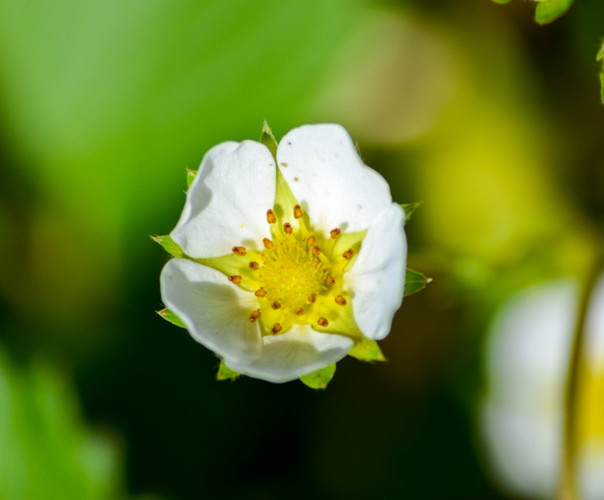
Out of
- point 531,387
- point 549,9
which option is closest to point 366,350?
point 549,9

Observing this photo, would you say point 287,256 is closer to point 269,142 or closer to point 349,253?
point 349,253

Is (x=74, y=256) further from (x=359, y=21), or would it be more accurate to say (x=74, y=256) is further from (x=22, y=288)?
(x=359, y=21)

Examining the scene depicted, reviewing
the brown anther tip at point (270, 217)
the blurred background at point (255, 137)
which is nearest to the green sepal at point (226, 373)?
the brown anther tip at point (270, 217)

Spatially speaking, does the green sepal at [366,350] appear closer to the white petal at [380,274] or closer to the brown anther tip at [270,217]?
the white petal at [380,274]

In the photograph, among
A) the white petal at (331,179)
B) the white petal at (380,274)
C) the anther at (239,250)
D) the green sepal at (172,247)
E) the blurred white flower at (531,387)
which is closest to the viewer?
the white petal at (380,274)

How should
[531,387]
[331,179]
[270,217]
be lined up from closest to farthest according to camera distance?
[331,179] < [270,217] < [531,387]

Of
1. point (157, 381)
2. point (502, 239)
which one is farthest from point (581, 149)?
point (157, 381)

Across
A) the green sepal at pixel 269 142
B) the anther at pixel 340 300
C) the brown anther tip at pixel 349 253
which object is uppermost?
the green sepal at pixel 269 142

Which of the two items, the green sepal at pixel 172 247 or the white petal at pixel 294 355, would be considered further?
the green sepal at pixel 172 247
